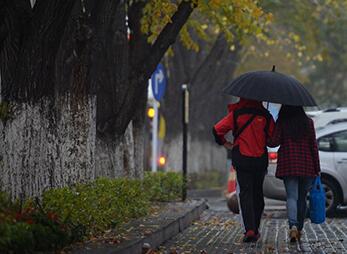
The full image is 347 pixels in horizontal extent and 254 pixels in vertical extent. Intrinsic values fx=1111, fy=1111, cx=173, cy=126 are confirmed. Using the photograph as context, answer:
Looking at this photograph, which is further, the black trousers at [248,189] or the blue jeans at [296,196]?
the blue jeans at [296,196]

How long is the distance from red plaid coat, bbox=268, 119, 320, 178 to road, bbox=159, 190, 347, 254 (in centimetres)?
83

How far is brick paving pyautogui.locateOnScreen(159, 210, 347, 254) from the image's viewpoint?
11.9 m

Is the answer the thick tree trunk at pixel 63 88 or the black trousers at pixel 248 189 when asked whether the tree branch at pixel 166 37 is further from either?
the black trousers at pixel 248 189

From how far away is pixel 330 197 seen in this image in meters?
18.1

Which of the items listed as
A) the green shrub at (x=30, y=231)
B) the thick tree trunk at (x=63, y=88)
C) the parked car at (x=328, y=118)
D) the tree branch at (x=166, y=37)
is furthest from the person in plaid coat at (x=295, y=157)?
the parked car at (x=328, y=118)

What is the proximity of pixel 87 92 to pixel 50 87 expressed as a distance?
1569 mm

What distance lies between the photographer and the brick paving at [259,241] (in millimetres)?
11905

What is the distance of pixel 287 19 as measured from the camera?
30891mm

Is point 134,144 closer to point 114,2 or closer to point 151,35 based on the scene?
point 151,35

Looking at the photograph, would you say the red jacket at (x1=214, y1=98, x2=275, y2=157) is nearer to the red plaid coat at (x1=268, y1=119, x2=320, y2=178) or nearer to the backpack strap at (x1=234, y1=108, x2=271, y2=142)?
the backpack strap at (x1=234, y1=108, x2=271, y2=142)

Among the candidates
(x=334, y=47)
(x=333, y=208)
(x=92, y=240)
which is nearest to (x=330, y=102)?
(x=334, y=47)

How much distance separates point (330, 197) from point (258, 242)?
224 inches

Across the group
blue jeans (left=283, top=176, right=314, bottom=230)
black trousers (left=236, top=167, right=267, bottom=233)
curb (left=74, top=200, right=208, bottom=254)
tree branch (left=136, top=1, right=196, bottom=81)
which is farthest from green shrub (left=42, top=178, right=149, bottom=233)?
blue jeans (left=283, top=176, right=314, bottom=230)

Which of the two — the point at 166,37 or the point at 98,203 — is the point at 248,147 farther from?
the point at 166,37
